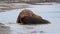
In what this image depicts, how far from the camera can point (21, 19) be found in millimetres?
5879

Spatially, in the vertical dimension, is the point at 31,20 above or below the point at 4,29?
above

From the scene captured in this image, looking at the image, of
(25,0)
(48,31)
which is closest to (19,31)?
(48,31)

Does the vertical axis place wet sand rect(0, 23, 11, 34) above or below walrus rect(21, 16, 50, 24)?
below

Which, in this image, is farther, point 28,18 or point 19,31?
point 28,18

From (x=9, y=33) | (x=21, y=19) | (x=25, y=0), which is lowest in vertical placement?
(x=9, y=33)

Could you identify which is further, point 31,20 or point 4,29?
point 31,20

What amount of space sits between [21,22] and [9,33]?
121 cm

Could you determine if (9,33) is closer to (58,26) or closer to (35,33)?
(35,33)

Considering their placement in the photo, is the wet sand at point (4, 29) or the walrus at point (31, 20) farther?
the walrus at point (31, 20)

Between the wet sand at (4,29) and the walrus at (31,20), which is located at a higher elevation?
the walrus at (31,20)

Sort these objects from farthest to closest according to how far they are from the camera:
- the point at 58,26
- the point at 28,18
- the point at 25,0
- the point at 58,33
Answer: the point at 25,0
the point at 28,18
the point at 58,26
the point at 58,33

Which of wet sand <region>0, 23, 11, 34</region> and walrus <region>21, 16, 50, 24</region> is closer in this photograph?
wet sand <region>0, 23, 11, 34</region>

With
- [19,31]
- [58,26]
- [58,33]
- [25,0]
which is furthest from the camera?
[25,0]

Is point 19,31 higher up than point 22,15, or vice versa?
point 22,15
